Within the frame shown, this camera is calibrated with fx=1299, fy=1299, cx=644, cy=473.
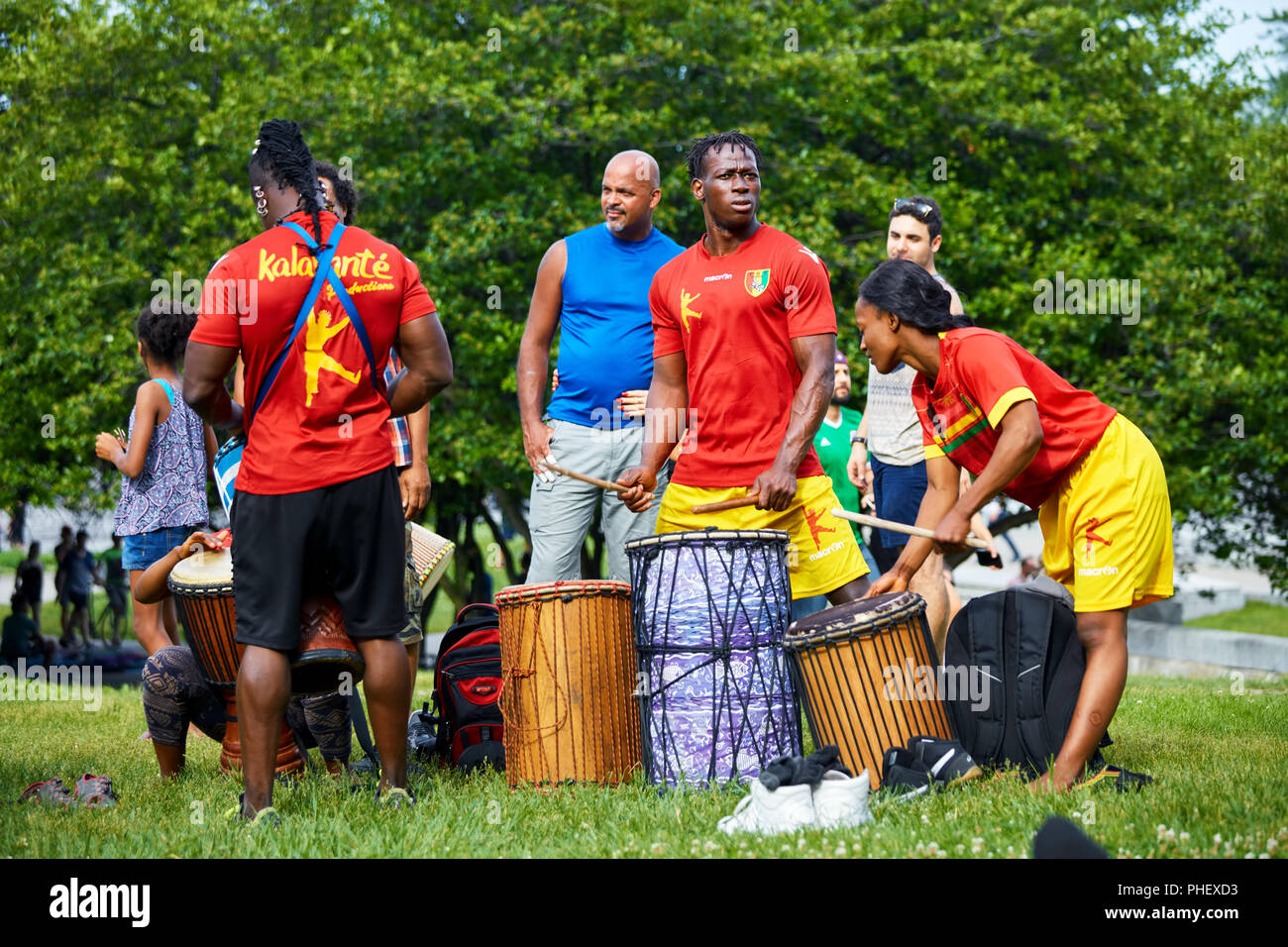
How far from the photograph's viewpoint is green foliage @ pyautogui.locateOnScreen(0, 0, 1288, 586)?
14.6 meters

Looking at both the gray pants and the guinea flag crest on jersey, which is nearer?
the guinea flag crest on jersey

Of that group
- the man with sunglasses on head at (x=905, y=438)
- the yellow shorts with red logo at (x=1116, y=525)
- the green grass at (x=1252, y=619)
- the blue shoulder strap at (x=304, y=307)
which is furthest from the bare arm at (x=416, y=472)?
the green grass at (x=1252, y=619)

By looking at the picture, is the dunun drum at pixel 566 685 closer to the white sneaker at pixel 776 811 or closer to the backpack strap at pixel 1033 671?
the white sneaker at pixel 776 811

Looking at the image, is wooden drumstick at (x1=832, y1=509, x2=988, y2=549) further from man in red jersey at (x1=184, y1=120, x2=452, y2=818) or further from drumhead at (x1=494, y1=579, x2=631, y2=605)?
man in red jersey at (x1=184, y1=120, x2=452, y2=818)

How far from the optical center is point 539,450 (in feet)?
18.8

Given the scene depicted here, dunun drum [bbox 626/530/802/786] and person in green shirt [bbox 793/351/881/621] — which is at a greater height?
person in green shirt [bbox 793/351/881/621]

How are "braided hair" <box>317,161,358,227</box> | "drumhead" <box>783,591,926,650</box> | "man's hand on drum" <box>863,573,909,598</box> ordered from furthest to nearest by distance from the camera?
"braided hair" <box>317,161,358,227</box>, "man's hand on drum" <box>863,573,909,598</box>, "drumhead" <box>783,591,926,650</box>

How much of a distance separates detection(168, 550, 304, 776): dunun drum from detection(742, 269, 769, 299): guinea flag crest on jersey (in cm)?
231

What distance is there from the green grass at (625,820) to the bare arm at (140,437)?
169 cm

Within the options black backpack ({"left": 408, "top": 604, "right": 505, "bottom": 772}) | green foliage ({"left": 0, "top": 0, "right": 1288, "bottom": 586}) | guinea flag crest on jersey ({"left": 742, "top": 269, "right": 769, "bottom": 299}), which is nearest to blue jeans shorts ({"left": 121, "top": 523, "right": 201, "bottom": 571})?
black backpack ({"left": 408, "top": 604, "right": 505, "bottom": 772})

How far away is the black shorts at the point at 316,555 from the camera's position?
14.4 feet

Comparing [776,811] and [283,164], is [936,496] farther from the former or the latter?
[283,164]

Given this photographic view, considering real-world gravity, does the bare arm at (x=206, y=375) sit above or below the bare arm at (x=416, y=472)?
above

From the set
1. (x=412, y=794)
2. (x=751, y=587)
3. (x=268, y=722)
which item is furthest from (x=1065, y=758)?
(x=268, y=722)
